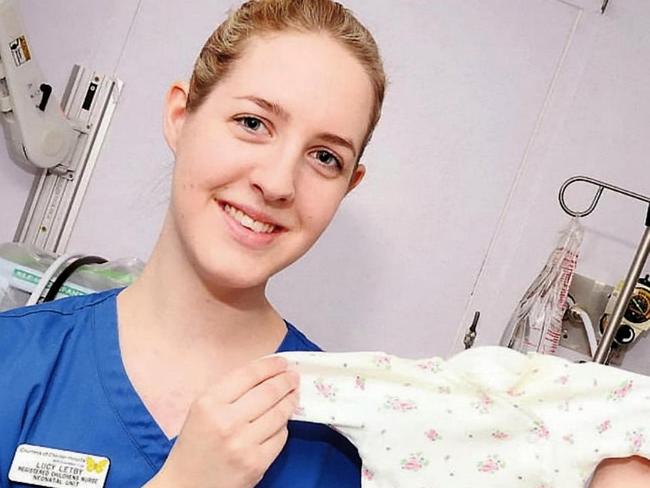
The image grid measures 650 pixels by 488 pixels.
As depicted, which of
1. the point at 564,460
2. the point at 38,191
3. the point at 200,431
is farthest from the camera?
the point at 38,191

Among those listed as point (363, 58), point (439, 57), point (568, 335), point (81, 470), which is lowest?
point (81, 470)

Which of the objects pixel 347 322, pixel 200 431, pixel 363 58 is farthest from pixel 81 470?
pixel 347 322

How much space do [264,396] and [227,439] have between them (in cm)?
7

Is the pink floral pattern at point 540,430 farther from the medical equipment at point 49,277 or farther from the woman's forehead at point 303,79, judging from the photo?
the medical equipment at point 49,277

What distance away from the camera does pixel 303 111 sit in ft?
2.96

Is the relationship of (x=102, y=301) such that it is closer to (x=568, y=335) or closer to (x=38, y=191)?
(x=38, y=191)

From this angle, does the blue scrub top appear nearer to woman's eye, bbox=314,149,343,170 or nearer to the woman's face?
the woman's face

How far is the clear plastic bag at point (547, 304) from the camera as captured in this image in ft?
5.64

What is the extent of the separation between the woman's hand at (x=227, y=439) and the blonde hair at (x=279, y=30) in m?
0.36

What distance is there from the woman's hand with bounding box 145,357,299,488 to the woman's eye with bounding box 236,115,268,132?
0.91 feet

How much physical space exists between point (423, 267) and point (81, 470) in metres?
1.12

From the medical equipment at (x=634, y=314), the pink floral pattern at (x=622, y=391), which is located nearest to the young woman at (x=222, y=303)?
the pink floral pattern at (x=622, y=391)

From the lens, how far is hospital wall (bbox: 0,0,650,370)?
178cm

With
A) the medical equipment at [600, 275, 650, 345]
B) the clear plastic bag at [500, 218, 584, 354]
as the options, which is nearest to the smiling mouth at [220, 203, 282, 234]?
the clear plastic bag at [500, 218, 584, 354]
